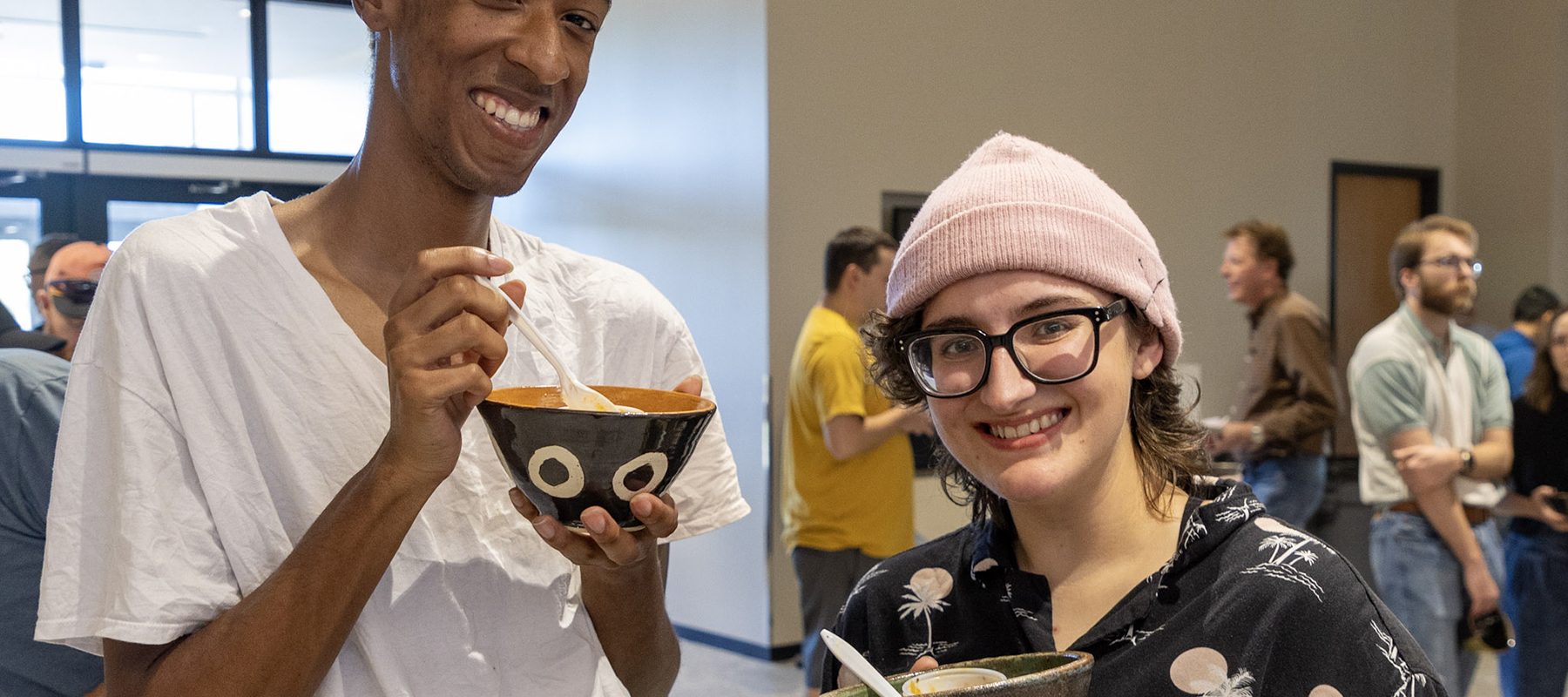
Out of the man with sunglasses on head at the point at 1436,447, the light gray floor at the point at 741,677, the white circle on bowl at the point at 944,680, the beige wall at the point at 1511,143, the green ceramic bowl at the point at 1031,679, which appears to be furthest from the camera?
the beige wall at the point at 1511,143

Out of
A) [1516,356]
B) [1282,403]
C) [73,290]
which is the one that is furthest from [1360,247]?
[73,290]

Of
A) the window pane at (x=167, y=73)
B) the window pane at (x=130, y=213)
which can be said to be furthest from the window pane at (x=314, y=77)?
the window pane at (x=130, y=213)

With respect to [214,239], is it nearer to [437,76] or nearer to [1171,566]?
[437,76]

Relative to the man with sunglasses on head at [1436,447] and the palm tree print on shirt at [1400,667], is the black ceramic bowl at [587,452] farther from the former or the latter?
the man with sunglasses on head at [1436,447]

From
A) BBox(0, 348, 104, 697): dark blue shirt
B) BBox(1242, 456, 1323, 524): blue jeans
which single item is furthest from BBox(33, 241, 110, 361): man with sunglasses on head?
BBox(1242, 456, 1323, 524): blue jeans

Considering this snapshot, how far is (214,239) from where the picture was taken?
1.13 metres

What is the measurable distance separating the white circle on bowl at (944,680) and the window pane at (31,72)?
696cm

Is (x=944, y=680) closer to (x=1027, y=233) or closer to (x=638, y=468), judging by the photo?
(x=638, y=468)

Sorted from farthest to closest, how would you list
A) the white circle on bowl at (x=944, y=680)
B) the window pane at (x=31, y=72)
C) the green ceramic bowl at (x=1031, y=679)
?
the window pane at (x=31, y=72) < the white circle on bowl at (x=944, y=680) < the green ceramic bowl at (x=1031, y=679)

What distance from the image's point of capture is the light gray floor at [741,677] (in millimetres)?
5465

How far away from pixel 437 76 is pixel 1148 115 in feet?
21.8

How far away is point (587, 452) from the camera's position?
1.02 metres

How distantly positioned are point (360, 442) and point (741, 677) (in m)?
4.86

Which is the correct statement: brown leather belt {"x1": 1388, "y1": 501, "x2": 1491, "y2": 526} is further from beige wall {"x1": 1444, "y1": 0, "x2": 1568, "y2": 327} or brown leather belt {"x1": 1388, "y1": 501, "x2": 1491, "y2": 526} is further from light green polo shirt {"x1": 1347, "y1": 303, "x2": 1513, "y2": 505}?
beige wall {"x1": 1444, "y1": 0, "x2": 1568, "y2": 327}
